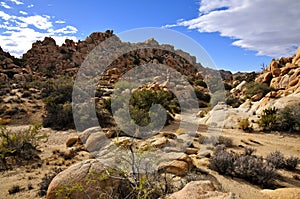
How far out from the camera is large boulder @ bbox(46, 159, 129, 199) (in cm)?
369

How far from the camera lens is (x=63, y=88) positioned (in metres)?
16.2

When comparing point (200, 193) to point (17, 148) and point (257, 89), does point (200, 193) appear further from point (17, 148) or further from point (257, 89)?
point (257, 89)

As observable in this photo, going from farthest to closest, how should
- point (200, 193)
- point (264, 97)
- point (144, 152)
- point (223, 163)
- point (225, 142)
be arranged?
point (264, 97)
point (225, 142)
point (144, 152)
point (223, 163)
point (200, 193)

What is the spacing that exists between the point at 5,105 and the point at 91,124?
6.67m

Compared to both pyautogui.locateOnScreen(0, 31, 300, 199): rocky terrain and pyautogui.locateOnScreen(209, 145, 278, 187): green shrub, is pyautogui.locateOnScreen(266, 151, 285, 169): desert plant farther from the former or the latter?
pyautogui.locateOnScreen(209, 145, 278, 187): green shrub

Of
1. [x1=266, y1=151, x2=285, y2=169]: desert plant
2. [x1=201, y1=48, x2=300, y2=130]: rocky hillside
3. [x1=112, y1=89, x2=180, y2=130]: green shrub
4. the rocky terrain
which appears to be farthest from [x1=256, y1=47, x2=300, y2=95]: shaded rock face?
[x1=266, y1=151, x2=285, y2=169]: desert plant

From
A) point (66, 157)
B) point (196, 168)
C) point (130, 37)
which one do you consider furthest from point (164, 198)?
point (130, 37)

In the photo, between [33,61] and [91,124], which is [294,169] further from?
[33,61]

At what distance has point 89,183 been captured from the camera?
378 centimetres

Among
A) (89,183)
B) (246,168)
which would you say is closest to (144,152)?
(89,183)

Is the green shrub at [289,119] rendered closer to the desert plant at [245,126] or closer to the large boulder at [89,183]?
the desert plant at [245,126]

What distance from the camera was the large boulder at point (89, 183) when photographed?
12.1 feet

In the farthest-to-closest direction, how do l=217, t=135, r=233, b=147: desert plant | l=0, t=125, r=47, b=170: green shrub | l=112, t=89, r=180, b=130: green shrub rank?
l=112, t=89, r=180, b=130: green shrub, l=217, t=135, r=233, b=147: desert plant, l=0, t=125, r=47, b=170: green shrub

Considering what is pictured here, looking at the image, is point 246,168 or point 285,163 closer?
point 246,168
